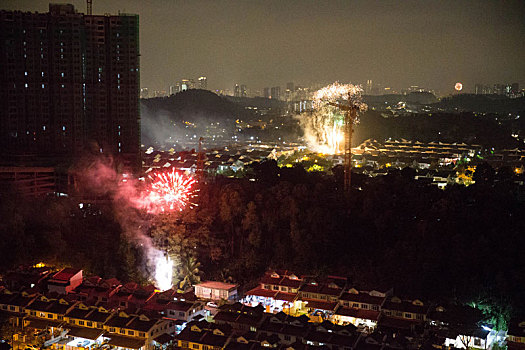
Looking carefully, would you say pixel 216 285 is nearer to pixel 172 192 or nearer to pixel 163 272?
pixel 163 272

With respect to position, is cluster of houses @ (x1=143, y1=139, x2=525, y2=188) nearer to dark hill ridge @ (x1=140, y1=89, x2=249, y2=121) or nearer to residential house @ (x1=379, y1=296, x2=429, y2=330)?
residential house @ (x1=379, y1=296, x2=429, y2=330)

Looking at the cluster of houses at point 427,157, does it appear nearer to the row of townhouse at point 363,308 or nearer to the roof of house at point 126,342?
the row of townhouse at point 363,308

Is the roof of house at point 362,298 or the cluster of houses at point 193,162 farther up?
the cluster of houses at point 193,162

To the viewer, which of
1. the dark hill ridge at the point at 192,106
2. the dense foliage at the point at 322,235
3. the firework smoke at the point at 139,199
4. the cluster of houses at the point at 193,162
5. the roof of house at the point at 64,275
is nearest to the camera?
the roof of house at the point at 64,275

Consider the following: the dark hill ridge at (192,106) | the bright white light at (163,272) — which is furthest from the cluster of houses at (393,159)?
the dark hill ridge at (192,106)

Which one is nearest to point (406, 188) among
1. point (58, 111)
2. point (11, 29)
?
point (58, 111)

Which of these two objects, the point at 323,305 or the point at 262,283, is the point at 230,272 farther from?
the point at 323,305

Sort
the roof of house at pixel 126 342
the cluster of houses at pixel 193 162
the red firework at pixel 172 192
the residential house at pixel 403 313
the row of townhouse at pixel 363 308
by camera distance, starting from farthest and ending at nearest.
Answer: the cluster of houses at pixel 193 162
the red firework at pixel 172 192
the residential house at pixel 403 313
the row of townhouse at pixel 363 308
the roof of house at pixel 126 342

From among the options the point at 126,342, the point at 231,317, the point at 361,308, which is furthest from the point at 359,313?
the point at 126,342

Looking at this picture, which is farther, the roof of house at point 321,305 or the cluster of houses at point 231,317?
the roof of house at point 321,305
